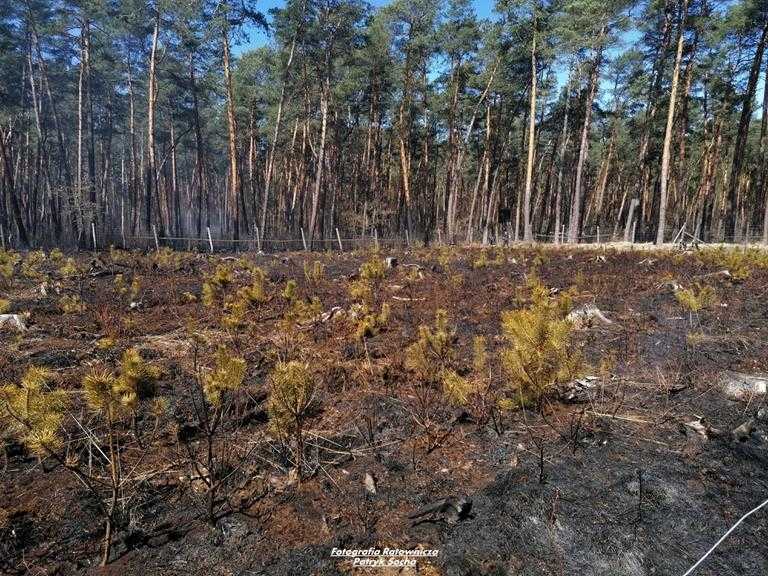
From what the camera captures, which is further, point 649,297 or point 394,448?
point 649,297

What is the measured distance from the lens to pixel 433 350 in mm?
4477

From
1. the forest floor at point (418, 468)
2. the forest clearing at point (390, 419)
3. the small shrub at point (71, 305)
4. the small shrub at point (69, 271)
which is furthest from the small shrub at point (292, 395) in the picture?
the small shrub at point (69, 271)

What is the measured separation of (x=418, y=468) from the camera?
2.97 m

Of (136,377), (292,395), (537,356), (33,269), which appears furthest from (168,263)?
(537,356)

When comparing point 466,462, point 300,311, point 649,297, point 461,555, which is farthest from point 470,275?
point 461,555

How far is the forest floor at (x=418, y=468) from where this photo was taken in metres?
A: 2.19

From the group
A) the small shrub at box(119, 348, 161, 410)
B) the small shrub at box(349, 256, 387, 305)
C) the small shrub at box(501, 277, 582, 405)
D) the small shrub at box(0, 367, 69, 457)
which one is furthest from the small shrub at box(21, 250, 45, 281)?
the small shrub at box(501, 277, 582, 405)

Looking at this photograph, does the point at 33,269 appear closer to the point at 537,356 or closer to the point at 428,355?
the point at 428,355

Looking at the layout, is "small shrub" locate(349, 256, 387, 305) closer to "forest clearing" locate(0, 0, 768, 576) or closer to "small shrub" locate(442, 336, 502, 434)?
"forest clearing" locate(0, 0, 768, 576)

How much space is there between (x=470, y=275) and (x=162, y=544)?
9.23 m

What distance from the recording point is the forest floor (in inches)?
86.4

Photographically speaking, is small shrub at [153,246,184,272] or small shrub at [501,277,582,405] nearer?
small shrub at [501,277,582,405]

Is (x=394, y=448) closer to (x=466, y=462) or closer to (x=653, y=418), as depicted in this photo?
(x=466, y=462)

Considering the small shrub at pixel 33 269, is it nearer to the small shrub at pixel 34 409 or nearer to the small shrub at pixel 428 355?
the small shrub at pixel 34 409
